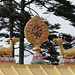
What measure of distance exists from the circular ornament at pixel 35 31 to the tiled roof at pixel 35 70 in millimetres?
1187

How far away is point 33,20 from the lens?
12.5 m

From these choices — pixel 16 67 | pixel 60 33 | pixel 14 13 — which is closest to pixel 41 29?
pixel 16 67

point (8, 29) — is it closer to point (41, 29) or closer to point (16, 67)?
point (41, 29)

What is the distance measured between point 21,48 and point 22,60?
26.7 inches

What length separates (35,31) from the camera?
1242cm

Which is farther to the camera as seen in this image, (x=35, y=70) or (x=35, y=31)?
(x=35, y=31)

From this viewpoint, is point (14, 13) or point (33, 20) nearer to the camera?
point (33, 20)

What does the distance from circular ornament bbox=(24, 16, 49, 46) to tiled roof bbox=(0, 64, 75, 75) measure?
3.89ft

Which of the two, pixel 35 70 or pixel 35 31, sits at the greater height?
pixel 35 31

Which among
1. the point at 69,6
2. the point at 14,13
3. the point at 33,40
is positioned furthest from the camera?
the point at 69,6

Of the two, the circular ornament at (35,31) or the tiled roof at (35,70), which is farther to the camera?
the circular ornament at (35,31)

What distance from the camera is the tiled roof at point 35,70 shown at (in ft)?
35.1

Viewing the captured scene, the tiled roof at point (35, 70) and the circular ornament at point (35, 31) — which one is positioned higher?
the circular ornament at point (35, 31)

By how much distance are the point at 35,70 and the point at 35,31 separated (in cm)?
166
